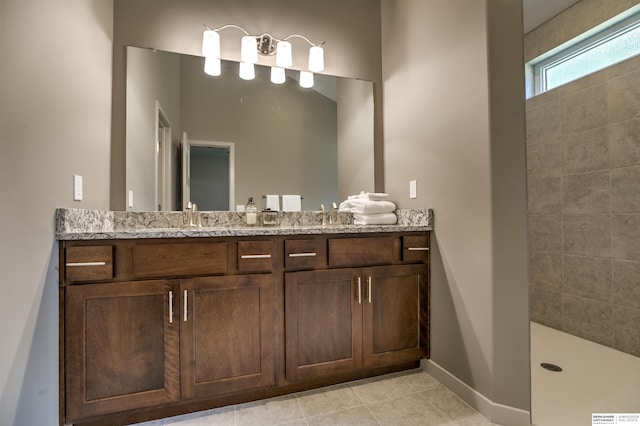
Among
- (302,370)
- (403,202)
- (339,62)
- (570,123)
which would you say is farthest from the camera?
(570,123)

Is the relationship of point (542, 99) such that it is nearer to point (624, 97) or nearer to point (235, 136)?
point (624, 97)

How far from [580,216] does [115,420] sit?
329 cm

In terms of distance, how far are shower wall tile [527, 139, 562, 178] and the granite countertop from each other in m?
1.58

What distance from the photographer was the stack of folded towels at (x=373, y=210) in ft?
6.48

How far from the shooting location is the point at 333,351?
156 cm

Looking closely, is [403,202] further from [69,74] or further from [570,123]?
[69,74]

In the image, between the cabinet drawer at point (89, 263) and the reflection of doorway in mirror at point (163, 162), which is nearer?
the cabinet drawer at point (89, 263)

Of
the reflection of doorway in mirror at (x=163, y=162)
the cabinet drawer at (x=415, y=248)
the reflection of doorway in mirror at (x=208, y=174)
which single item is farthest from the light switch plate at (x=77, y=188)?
the cabinet drawer at (x=415, y=248)

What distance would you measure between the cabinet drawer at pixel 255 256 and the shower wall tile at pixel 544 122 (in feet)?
8.65

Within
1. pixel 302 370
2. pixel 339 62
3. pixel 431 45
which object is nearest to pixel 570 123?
pixel 431 45

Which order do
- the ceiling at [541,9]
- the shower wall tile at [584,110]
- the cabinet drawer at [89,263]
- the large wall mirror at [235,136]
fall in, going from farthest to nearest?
1. the ceiling at [541,9]
2. the shower wall tile at [584,110]
3. the large wall mirror at [235,136]
4. the cabinet drawer at [89,263]

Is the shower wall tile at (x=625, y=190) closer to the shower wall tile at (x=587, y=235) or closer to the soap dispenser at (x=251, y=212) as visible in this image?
the shower wall tile at (x=587, y=235)

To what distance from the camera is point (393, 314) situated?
1.69 meters

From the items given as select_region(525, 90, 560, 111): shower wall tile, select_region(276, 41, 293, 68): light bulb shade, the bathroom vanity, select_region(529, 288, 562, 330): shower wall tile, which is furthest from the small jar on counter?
select_region(525, 90, 560, 111): shower wall tile
